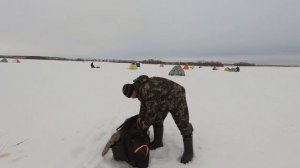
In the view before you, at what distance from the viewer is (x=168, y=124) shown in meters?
4.97

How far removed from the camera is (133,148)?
123 inches

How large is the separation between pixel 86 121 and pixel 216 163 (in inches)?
121

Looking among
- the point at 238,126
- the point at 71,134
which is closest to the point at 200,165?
the point at 238,126

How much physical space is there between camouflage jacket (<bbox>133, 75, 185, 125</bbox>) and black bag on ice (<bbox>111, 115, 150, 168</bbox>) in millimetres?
342

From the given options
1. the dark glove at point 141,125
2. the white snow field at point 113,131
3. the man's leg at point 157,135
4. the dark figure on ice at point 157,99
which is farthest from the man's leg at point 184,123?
the man's leg at point 157,135

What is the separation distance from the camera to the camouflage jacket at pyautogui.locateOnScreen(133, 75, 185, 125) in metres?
2.97

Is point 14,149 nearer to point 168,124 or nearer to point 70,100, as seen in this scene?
point 168,124

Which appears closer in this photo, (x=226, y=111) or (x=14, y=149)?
(x=14, y=149)

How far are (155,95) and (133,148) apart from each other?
2.72ft

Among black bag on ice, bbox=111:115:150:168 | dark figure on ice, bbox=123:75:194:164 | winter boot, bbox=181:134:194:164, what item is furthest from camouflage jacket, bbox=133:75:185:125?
winter boot, bbox=181:134:194:164

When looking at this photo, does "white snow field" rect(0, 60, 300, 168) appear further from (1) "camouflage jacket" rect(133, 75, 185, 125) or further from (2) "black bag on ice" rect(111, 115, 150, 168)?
(1) "camouflage jacket" rect(133, 75, 185, 125)

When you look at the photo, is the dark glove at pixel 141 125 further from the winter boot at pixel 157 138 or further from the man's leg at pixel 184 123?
the winter boot at pixel 157 138

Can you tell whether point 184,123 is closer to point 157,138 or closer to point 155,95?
point 155,95

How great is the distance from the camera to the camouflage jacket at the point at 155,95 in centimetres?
297
